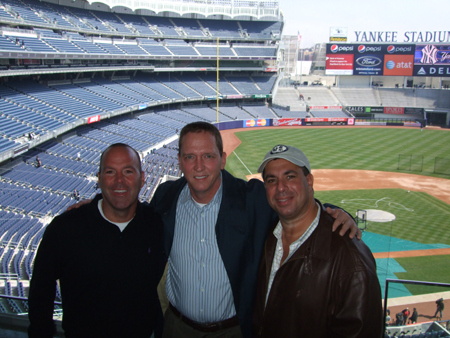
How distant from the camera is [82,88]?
33.2 meters

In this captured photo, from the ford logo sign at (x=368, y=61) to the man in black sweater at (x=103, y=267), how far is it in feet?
198

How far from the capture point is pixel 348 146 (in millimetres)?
36719

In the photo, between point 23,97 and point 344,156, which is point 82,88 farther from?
point 344,156

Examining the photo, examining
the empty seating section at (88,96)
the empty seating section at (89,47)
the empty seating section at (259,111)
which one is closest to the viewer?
the empty seating section at (88,96)

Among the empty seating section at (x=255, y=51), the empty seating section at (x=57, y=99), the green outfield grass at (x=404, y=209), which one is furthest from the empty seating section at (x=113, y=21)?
the green outfield grass at (x=404, y=209)

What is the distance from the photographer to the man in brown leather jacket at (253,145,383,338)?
2240mm

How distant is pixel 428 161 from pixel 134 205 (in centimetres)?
3266

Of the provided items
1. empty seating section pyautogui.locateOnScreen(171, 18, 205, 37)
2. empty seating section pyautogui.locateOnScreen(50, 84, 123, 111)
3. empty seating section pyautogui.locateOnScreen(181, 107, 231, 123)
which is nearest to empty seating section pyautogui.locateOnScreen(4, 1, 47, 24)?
empty seating section pyautogui.locateOnScreen(50, 84, 123, 111)

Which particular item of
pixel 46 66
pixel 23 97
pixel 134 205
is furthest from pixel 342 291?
pixel 46 66

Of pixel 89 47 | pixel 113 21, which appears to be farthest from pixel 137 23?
pixel 89 47

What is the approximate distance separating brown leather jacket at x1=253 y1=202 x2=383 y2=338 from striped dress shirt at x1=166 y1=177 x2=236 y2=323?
1.39 feet

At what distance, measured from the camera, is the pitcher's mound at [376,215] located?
17.5 meters

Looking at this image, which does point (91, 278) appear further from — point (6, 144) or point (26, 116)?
point (26, 116)

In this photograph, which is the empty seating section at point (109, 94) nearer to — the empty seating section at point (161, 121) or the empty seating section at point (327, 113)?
the empty seating section at point (161, 121)
